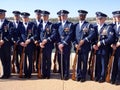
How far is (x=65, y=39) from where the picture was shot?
9250mm

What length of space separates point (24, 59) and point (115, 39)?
2.72 metres

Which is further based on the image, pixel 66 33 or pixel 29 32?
pixel 29 32

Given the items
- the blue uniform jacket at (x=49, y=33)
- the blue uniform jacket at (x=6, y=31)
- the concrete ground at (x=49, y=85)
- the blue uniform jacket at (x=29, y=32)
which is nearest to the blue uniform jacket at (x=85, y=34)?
the blue uniform jacket at (x=49, y=33)

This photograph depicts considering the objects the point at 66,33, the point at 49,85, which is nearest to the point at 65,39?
the point at 66,33

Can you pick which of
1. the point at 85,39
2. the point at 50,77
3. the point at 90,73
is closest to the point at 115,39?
the point at 85,39

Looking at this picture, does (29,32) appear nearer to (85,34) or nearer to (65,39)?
(65,39)

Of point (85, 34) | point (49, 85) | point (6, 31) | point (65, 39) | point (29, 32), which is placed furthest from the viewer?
point (29, 32)

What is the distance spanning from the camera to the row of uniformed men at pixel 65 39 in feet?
29.3

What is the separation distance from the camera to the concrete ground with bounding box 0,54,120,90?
8.42 meters

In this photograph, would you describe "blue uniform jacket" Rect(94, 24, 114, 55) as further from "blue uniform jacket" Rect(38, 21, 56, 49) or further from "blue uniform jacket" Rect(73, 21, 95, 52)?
"blue uniform jacket" Rect(38, 21, 56, 49)

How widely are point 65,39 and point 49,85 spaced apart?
1409 millimetres

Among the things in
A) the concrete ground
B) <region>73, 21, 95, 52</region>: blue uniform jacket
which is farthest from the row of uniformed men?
the concrete ground

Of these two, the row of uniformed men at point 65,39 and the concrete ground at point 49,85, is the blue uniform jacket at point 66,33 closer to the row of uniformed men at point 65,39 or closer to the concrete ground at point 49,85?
the row of uniformed men at point 65,39

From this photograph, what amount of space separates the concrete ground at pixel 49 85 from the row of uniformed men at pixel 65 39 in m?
0.28
